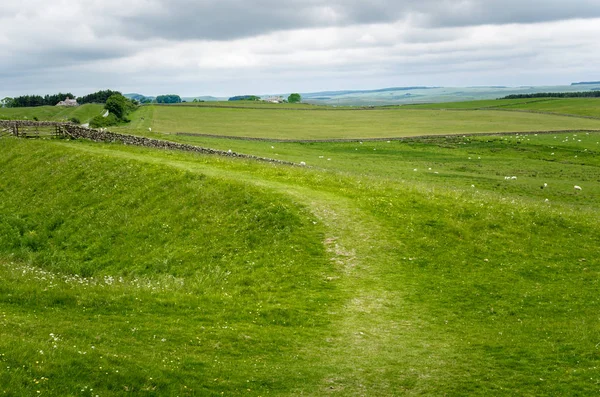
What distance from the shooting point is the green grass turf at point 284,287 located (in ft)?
42.6

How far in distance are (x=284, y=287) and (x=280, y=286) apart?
198 mm

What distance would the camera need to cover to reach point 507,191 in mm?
44344

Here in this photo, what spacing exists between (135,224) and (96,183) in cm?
887

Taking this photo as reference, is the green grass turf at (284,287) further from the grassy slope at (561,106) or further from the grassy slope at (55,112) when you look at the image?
the grassy slope at (55,112)

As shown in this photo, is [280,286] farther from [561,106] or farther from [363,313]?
[561,106]

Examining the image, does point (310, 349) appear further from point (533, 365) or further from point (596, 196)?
point (596, 196)

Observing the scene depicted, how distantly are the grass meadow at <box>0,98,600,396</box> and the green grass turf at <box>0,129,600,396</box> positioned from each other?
8cm

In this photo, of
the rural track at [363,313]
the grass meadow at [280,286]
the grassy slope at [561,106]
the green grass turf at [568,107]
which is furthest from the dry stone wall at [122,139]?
the grassy slope at [561,106]

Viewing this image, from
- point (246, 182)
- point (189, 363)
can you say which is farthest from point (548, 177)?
point (189, 363)

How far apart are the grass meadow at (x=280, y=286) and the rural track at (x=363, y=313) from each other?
0.24ft

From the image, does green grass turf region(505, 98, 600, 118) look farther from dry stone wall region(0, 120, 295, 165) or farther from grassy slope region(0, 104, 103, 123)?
grassy slope region(0, 104, 103, 123)

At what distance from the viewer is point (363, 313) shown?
1730cm

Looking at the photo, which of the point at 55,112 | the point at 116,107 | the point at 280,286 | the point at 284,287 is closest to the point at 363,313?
the point at 284,287

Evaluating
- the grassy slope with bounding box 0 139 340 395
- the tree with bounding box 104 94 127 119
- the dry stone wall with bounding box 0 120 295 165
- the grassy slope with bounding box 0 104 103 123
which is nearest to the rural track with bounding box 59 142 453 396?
the grassy slope with bounding box 0 139 340 395
